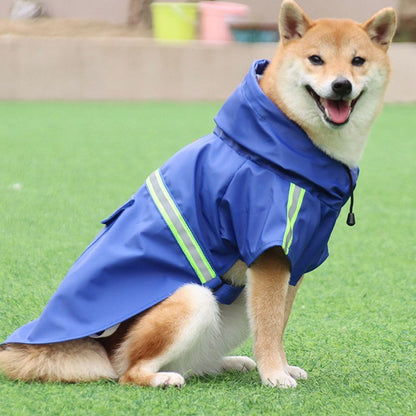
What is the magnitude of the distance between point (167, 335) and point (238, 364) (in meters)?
0.53

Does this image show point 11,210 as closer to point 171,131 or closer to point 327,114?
point 327,114

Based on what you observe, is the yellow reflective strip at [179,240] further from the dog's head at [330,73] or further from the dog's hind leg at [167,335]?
the dog's head at [330,73]

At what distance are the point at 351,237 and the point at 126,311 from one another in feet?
9.33

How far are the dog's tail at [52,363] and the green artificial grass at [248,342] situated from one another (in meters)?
0.03

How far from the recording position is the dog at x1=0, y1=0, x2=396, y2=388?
2641 millimetres

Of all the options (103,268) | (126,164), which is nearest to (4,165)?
(126,164)

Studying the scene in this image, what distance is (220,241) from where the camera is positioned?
2709 mm

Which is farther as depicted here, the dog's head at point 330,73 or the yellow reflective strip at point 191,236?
the dog's head at point 330,73

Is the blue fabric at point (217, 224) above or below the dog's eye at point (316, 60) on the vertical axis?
below

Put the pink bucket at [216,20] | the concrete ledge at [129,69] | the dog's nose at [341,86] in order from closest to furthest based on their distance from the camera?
the dog's nose at [341,86], the concrete ledge at [129,69], the pink bucket at [216,20]

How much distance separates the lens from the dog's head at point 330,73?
9.25 ft

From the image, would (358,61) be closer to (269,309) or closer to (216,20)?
(269,309)

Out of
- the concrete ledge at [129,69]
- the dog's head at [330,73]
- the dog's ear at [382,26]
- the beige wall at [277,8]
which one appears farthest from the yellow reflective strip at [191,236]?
the beige wall at [277,8]

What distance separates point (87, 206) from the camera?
580cm
